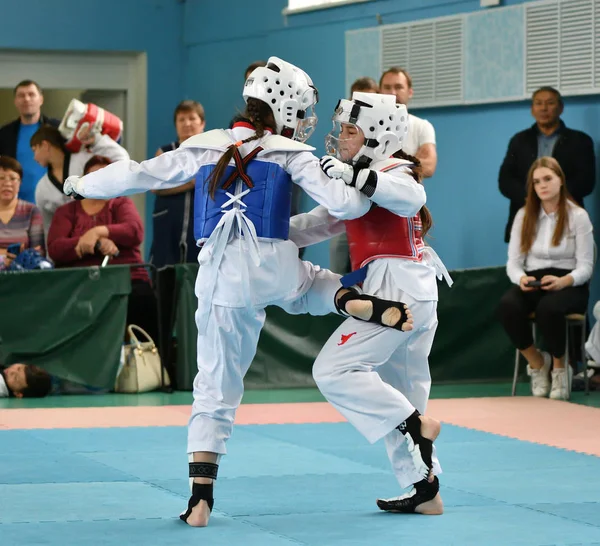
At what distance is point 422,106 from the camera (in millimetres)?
10664

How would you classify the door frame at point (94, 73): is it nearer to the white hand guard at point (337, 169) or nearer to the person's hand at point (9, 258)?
the person's hand at point (9, 258)

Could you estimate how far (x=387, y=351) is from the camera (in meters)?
4.64

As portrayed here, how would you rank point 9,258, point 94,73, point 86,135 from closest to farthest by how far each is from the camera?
point 9,258, point 86,135, point 94,73

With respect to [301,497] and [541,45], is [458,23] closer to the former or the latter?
[541,45]

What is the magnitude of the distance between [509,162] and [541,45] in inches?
45.4

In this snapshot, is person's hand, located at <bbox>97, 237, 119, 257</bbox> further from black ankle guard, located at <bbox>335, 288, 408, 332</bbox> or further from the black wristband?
the black wristband

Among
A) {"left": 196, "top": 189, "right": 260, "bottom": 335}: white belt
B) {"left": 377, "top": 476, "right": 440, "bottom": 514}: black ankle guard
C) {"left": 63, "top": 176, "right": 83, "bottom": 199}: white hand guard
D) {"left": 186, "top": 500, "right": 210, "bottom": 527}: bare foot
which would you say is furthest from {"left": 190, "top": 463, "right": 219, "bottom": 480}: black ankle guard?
{"left": 63, "top": 176, "right": 83, "bottom": 199}: white hand guard

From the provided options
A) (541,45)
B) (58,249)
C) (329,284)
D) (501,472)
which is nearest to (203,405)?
(329,284)

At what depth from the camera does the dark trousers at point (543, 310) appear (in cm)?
827

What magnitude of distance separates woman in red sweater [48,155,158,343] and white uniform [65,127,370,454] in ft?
12.9

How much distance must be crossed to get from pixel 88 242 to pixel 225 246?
4111 mm

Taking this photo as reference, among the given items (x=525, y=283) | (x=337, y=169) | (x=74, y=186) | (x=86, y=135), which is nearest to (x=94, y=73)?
(x=86, y=135)

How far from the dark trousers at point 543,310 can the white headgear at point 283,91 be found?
4.02m

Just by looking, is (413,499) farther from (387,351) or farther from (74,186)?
(74,186)
